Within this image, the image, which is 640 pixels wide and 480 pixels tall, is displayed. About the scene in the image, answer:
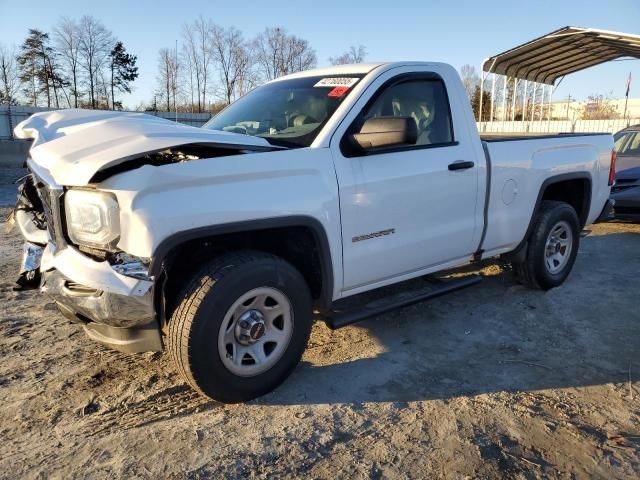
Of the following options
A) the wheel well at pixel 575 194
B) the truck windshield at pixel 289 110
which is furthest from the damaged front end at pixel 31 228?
the wheel well at pixel 575 194

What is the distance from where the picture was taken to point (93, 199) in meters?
2.57

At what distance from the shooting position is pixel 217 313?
2.71 meters

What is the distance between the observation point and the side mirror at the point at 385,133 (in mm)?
3104

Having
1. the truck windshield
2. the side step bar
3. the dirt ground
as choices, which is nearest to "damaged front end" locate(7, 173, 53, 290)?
the dirt ground

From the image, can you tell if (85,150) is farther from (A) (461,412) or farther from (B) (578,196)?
(B) (578,196)

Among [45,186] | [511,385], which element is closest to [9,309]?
[45,186]

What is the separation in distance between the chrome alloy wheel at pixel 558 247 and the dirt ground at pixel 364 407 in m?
0.80

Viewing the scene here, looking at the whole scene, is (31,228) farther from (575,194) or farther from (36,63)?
(36,63)

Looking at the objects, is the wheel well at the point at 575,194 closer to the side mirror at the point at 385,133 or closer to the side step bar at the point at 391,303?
the side step bar at the point at 391,303

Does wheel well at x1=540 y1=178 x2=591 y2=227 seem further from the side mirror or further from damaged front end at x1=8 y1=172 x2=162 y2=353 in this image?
damaged front end at x1=8 y1=172 x2=162 y2=353

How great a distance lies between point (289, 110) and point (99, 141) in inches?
56.0

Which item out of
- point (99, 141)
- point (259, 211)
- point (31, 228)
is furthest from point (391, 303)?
point (31, 228)

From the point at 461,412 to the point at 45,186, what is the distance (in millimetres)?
Answer: 2700

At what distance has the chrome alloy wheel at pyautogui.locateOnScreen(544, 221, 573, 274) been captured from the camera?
5.07 m
